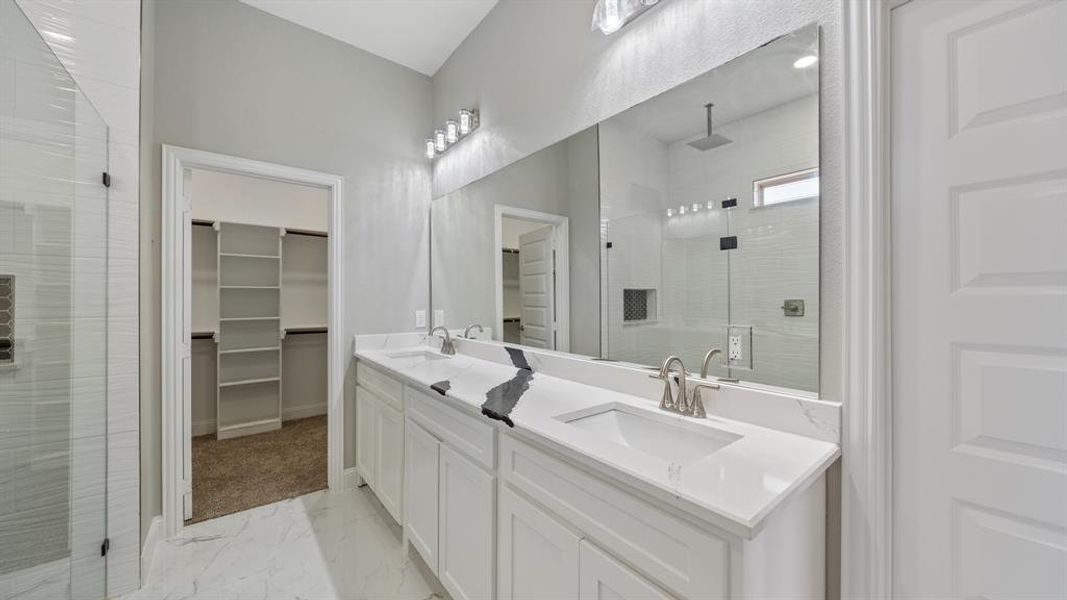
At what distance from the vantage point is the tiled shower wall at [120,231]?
5.40 feet

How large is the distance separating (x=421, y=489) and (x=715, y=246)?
1.51m

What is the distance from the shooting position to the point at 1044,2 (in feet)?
2.62

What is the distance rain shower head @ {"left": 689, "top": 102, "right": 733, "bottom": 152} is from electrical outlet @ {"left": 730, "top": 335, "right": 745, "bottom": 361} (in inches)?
23.9

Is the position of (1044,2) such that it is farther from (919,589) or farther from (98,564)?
(98,564)

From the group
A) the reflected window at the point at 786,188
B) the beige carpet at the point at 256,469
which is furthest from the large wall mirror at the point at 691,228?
the beige carpet at the point at 256,469

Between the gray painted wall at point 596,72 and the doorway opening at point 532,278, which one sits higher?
the gray painted wall at point 596,72

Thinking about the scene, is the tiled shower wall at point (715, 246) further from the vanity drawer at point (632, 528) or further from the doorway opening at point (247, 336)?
the doorway opening at point (247, 336)

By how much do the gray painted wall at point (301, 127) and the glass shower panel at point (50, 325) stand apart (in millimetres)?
262

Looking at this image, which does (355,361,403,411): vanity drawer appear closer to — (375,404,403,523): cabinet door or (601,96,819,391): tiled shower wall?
(375,404,403,523): cabinet door

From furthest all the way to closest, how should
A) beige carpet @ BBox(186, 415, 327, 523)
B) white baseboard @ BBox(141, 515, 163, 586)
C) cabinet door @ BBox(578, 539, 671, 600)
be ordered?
beige carpet @ BBox(186, 415, 327, 523)
white baseboard @ BBox(141, 515, 163, 586)
cabinet door @ BBox(578, 539, 671, 600)

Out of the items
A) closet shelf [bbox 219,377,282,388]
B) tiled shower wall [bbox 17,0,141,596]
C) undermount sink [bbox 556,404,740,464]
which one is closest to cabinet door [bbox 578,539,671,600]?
undermount sink [bbox 556,404,740,464]

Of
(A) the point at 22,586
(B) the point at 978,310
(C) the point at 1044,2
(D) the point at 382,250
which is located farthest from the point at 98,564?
(C) the point at 1044,2

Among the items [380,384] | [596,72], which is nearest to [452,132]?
[596,72]

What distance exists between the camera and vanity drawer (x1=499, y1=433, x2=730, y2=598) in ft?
2.39
